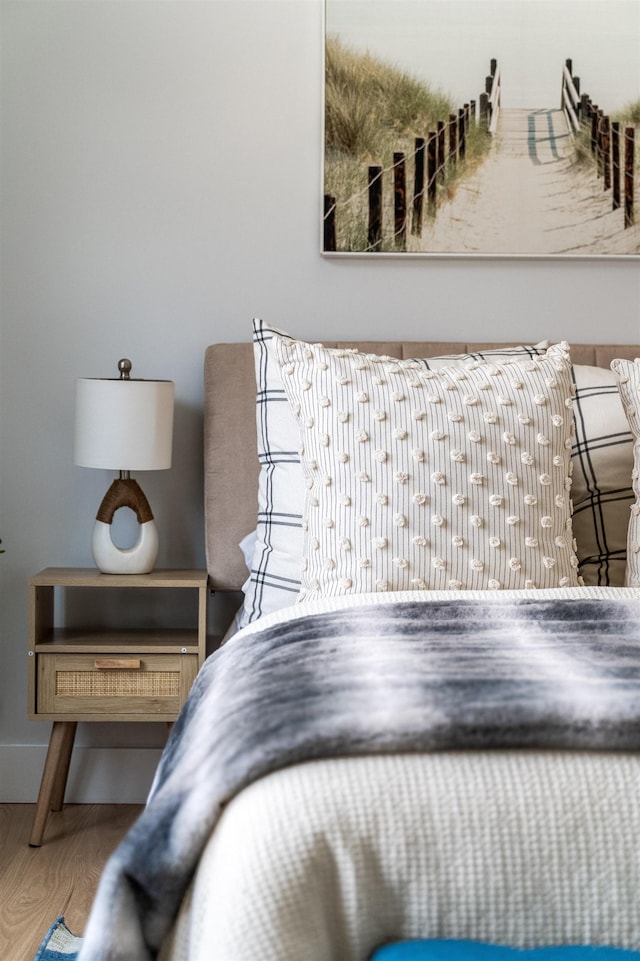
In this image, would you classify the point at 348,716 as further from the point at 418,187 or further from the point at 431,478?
the point at 418,187

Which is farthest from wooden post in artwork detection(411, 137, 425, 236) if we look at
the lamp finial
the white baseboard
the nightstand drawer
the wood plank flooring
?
the wood plank flooring

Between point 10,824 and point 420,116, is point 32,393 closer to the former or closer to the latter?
point 10,824

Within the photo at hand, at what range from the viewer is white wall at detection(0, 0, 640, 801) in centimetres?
248

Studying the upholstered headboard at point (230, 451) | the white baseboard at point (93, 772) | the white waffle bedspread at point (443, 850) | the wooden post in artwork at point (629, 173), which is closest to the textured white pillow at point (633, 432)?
the upholstered headboard at point (230, 451)

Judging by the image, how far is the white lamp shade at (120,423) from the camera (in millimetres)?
2230

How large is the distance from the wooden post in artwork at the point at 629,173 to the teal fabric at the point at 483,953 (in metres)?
2.07

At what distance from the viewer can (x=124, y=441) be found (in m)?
2.24

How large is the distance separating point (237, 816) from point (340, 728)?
141 millimetres

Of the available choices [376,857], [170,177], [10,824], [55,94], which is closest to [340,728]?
[376,857]

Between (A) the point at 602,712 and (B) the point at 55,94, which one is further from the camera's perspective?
(B) the point at 55,94

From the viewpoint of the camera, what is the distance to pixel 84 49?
8.11 ft

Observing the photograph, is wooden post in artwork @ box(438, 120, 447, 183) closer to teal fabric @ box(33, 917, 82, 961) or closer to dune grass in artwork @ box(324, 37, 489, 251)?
dune grass in artwork @ box(324, 37, 489, 251)

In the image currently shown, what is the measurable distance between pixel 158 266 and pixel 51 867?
60.7 inches

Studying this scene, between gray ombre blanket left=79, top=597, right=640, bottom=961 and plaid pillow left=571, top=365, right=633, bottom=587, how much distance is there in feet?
2.45
